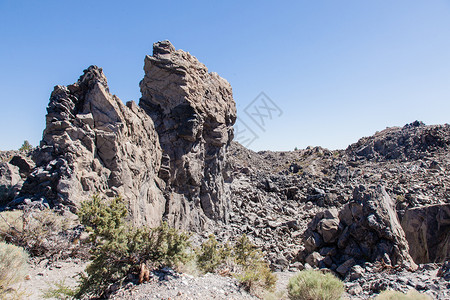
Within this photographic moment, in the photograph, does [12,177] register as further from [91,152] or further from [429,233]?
[429,233]

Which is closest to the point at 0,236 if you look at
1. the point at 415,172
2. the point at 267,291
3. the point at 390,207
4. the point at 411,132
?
the point at 267,291

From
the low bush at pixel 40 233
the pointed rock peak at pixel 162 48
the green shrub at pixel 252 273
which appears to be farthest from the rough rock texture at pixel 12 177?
the pointed rock peak at pixel 162 48

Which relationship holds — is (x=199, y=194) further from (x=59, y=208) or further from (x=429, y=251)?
(x=429, y=251)

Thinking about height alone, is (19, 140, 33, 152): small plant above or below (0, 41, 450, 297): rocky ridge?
above

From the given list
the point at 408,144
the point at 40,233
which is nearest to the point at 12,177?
the point at 40,233

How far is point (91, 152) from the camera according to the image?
12688 millimetres

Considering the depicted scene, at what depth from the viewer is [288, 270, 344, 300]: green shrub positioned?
7602 millimetres

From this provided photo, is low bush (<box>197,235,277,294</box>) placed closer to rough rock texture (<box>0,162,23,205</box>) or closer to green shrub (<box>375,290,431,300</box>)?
green shrub (<box>375,290,431,300</box>)

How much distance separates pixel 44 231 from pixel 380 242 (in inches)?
601

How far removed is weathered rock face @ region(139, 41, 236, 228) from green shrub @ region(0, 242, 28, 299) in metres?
11.5

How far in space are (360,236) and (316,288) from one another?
28.5ft

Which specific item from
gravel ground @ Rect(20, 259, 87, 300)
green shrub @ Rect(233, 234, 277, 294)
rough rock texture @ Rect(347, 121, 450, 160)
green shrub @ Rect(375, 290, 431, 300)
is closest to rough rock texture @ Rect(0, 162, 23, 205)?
gravel ground @ Rect(20, 259, 87, 300)

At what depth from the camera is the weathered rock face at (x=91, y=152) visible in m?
11.0

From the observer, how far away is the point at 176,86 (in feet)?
66.7
